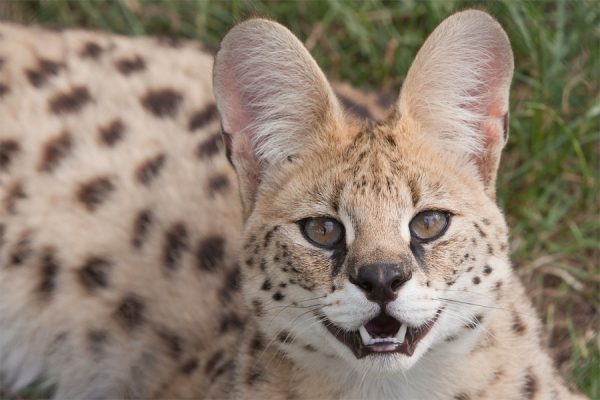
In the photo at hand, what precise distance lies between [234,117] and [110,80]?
3.99 feet

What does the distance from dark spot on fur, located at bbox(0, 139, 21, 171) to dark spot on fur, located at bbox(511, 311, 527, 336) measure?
1.93m

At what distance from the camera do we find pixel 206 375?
3631 millimetres

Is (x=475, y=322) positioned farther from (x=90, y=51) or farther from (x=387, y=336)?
(x=90, y=51)

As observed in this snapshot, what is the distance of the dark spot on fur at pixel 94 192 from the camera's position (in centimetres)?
404

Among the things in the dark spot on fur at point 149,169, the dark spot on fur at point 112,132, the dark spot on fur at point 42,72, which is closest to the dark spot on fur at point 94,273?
the dark spot on fur at point 149,169

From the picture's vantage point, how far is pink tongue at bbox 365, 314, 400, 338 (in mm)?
2658

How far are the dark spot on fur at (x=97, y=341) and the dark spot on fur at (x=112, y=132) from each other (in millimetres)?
673

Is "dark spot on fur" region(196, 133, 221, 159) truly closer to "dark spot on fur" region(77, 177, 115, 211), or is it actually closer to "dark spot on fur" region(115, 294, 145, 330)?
"dark spot on fur" region(77, 177, 115, 211)

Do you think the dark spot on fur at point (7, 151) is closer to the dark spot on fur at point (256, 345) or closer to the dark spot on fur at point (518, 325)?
the dark spot on fur at point (256, 345)

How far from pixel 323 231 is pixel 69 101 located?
168 centimetres

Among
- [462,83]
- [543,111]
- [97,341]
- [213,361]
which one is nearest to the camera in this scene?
[462,83]

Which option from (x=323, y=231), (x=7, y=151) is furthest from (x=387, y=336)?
(x=7, y=151)

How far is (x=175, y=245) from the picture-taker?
3947mm

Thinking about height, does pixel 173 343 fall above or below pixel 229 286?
below
